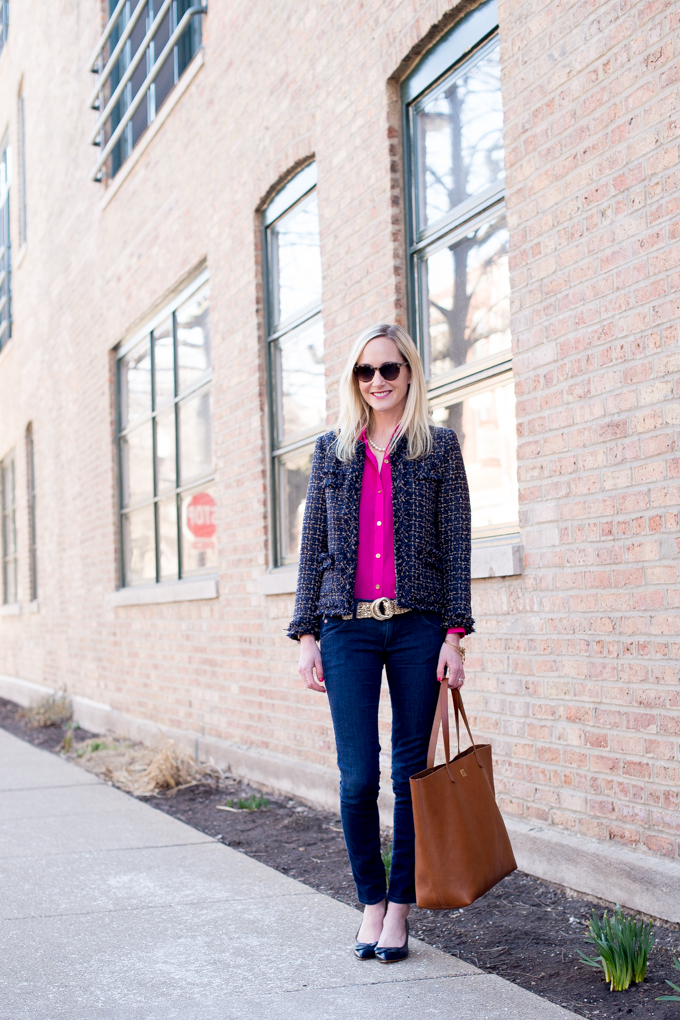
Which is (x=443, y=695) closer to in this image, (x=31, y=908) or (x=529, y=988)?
(x=529, y=988)

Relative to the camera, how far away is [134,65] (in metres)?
8.93

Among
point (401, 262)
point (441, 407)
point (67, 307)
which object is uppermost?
point (67, 307)

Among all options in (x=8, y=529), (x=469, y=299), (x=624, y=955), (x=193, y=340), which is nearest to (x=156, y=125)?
(x=193, y=340)

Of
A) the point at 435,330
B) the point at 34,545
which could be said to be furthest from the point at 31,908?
the point at 34,545

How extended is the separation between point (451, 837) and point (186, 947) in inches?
42.6

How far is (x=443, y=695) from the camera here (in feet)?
10.5

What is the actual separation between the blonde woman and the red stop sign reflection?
15.2 ft

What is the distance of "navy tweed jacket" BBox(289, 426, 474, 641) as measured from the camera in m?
3.21

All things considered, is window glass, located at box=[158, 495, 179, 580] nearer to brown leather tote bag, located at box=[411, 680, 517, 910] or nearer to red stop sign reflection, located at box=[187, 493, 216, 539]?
red stop sign reflection, located at box=[187, 493, 216, 539]

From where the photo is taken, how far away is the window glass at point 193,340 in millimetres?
8094

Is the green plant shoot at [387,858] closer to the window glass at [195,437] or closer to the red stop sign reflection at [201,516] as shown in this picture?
the red stop sign reflection at [201,516]

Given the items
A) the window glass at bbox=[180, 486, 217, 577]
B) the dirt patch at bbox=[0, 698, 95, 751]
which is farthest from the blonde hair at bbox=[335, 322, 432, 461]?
the dirt patch at bbox=[0, 698, 95, 751]

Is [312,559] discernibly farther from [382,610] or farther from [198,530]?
[198,530]

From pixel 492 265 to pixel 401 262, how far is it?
0.68 meters
